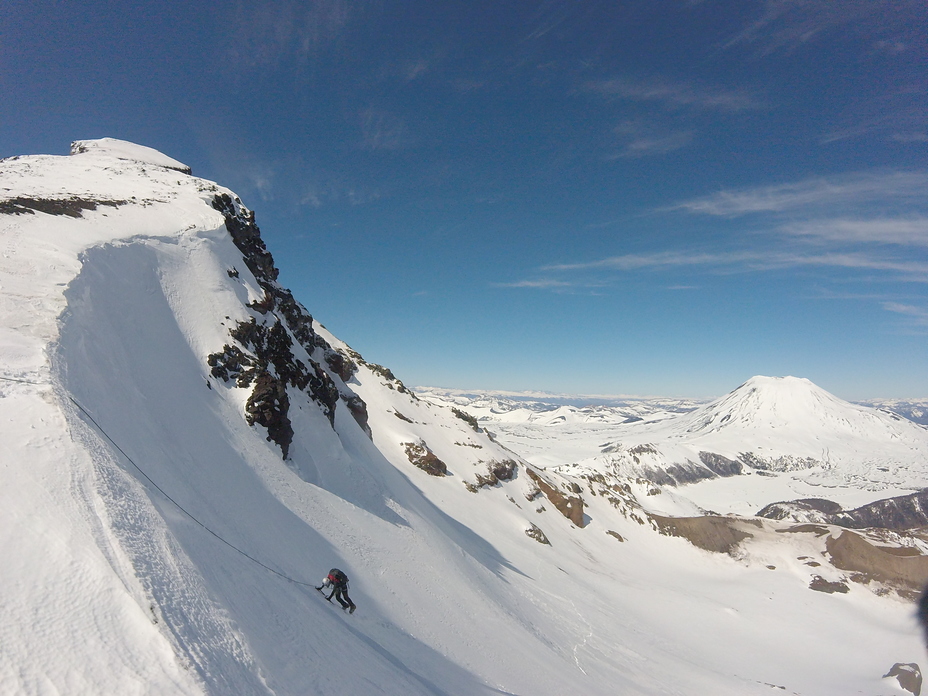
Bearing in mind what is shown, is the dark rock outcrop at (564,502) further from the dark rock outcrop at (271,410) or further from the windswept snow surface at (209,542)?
the dark rock outcrop at (271,410)

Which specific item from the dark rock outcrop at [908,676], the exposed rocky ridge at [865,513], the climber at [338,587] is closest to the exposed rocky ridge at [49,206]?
the climber at [338,587]

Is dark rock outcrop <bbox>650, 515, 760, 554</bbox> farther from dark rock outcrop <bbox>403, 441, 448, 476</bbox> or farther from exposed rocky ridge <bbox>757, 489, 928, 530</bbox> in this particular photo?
exposed rocky ridge <bbox>757, 489, 928, 530</bbox>

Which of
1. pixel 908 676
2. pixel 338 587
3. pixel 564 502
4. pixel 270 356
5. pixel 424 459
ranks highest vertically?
pixel 564 502

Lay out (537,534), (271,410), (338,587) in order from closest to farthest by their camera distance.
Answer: (338,587) < (271,410) < (537,534)

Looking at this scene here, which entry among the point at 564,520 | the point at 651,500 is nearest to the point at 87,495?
the point at 564,520

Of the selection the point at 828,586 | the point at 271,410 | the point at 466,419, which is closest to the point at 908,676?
the point at 828,586

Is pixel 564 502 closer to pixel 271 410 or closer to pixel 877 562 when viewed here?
pixel 877 562

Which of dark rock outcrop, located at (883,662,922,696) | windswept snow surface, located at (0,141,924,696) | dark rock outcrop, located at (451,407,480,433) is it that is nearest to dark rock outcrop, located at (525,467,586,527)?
dark rock outcrop, located at (451,407,480,433)
